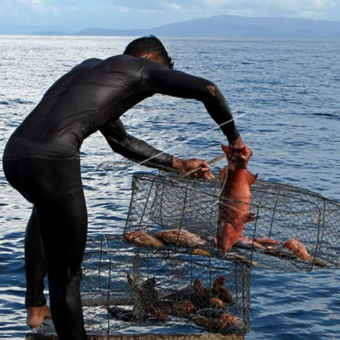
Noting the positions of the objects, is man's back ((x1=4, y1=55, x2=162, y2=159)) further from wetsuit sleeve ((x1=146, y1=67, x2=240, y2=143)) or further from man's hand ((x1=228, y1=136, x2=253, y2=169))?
man's hand ((x1=228, y1=136, x2=253, y2=169))

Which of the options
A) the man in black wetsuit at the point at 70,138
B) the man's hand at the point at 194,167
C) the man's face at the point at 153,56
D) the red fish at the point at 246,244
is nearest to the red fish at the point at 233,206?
the red fish at the point at 246,244

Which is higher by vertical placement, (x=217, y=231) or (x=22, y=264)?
(x=217, y=231)

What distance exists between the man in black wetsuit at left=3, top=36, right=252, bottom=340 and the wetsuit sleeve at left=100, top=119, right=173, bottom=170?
824 millimetres

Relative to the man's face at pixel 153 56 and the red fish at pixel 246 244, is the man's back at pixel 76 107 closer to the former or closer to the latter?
the man's face at pixel 153 56

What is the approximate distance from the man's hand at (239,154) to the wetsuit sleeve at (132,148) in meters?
0.55

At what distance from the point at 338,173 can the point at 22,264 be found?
32.0 ft

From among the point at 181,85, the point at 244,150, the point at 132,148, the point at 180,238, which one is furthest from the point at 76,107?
the point at 180,238

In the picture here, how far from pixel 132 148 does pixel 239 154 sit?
897mm

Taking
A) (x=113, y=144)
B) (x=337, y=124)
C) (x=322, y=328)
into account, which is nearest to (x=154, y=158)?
(x=113, y=144)

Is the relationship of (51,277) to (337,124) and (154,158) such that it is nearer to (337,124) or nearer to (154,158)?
(154,158)

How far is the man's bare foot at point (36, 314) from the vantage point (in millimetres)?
6582

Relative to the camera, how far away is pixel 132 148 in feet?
21.7

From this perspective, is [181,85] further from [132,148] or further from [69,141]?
[132,148]

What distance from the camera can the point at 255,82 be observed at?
161 ft
